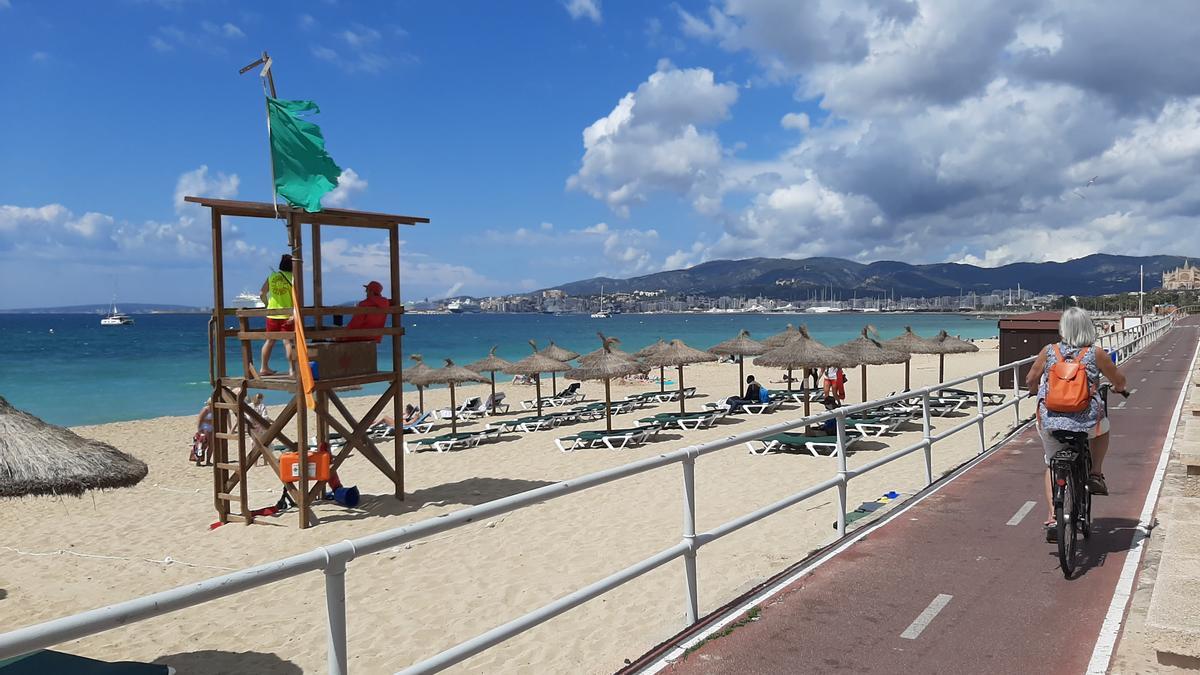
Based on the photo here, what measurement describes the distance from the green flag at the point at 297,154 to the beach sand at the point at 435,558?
13.3 feet

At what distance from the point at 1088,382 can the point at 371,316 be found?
8029 mm

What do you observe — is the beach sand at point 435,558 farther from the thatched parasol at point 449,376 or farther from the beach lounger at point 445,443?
the thatched parasol at point 449,376

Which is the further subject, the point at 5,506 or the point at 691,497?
the point at 5,506

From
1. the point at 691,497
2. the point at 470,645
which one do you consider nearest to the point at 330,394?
the point at 691,497

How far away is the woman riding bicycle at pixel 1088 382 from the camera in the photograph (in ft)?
16.0

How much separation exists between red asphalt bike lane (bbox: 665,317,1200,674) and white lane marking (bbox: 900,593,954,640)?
20mm

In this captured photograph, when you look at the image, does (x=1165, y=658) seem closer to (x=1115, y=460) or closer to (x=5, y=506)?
(x=1115, y=460)

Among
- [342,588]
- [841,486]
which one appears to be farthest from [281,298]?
[342,588]

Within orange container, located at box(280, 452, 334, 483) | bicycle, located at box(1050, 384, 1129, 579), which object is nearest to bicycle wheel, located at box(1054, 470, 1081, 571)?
bicycle, located at box(1050, 384, 1129, 579)

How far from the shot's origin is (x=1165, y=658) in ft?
10.5

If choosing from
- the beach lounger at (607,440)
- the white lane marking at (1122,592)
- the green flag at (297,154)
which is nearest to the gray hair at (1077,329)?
the white lane marking at (1122,592)

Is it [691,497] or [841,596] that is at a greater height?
[691,497]

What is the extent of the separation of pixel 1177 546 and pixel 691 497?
272cm

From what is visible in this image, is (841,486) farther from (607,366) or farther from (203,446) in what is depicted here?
(203,446)
